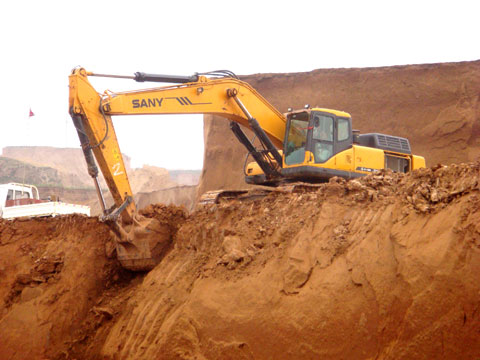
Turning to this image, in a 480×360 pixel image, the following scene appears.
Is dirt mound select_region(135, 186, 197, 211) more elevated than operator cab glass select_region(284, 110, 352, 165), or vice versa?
operator cab glass select_region(284, 110, 352, 165)

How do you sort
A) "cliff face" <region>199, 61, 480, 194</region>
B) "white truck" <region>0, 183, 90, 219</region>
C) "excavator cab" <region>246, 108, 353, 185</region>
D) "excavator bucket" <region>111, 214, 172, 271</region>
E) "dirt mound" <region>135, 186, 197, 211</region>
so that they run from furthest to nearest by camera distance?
1. "dirt mound" <region>135, 186, 197, 211</region>
2. "cliff face" <region>199, 61, 480, 194</region>
3. "white truck" <region>0, 183, 90, 219</region>
4. "excavator cab" <region>246, 108, 353, 185</region>
5. "excavator bucket" <region>111, 214, 172, 271</region>

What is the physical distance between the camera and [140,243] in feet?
27.5

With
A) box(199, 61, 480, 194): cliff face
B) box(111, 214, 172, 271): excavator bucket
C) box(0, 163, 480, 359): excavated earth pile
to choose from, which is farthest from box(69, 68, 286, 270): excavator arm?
box(199, 61, 480, 194): cliff face

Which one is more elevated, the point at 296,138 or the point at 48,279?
the point at 296,138

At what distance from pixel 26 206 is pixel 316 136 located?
8697 mm

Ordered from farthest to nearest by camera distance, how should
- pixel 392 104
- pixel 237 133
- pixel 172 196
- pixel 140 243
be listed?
pixel 172 196
pixel 392 104
pixel 237 133
pixel 140 243

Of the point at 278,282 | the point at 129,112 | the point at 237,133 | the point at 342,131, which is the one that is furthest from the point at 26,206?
the point at 278,282

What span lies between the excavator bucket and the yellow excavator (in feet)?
0.05

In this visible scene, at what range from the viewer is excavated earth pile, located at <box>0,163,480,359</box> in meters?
4.77

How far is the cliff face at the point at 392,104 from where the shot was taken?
1912 cm

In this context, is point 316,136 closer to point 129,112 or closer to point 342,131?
point 342,131

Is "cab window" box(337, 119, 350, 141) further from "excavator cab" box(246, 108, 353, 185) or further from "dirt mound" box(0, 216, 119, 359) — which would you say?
"dirt mound" box(0, 216, 119, 359)

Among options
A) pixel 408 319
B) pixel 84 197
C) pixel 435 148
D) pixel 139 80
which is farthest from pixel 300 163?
pixel 84 197

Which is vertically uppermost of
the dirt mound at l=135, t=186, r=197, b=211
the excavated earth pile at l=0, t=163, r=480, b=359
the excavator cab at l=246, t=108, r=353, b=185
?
the excavator cab at l=246, t=108, r=353, b=185
